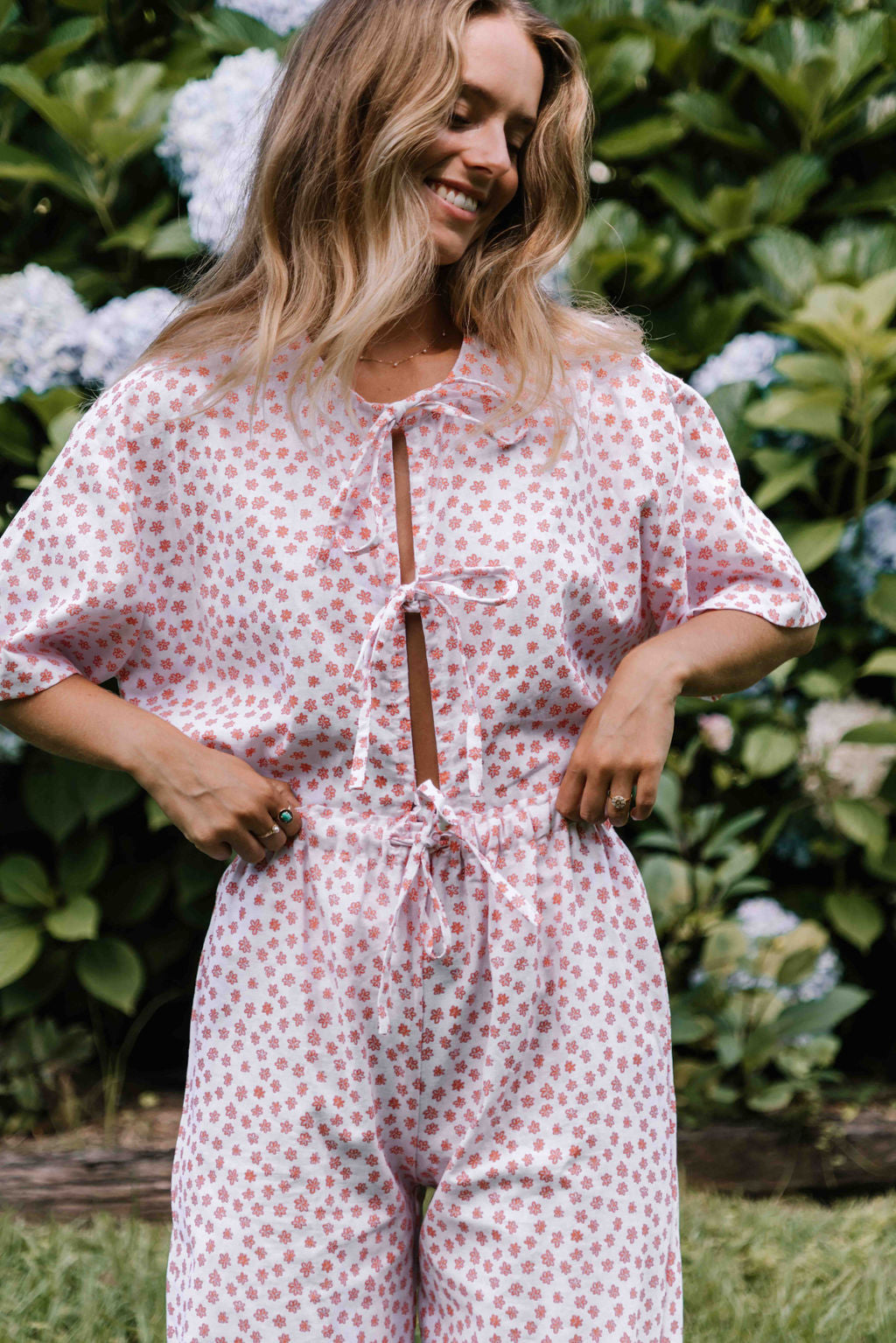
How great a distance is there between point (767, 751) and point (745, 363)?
83 centimetres

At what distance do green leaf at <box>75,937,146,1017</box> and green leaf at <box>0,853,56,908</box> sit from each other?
143mm

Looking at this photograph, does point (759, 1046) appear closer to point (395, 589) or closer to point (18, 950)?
point (18, 950)

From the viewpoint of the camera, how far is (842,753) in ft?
10.2

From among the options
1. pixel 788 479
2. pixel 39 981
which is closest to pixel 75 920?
pixel 39 981

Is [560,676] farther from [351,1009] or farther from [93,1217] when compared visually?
[93,1217]

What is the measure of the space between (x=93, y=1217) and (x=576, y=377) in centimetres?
205

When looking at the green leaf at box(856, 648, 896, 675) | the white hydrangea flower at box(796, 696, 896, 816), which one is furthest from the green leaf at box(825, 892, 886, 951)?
the green leaf at box(856, 648, 896, 675)

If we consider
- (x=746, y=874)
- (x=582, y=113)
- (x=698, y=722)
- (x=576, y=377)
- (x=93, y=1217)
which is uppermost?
(x=582, y=113)

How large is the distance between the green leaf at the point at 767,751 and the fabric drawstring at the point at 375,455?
5.53 ft

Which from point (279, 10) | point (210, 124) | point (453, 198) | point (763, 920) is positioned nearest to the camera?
point (453, 198)

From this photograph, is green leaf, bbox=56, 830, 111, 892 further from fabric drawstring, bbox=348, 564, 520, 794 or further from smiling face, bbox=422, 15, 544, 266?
smiling face, bbox=422, 15, 544, 266

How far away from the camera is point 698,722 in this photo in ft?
10.4

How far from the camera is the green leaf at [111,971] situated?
3.00m

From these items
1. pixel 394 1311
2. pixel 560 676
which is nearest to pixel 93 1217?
pixel 394 1311
